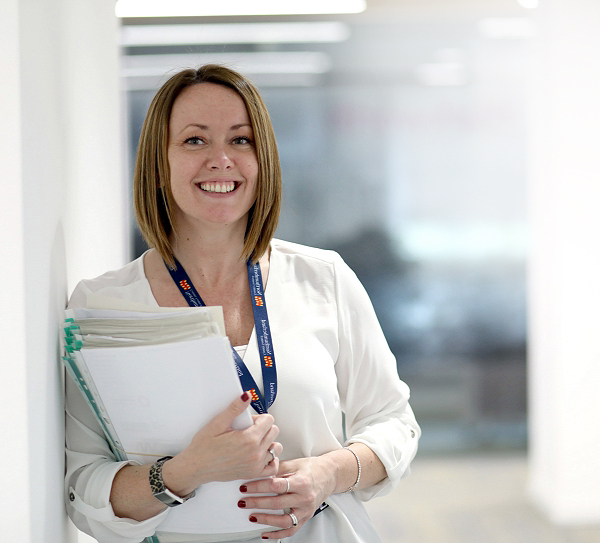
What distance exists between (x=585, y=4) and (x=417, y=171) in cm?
129

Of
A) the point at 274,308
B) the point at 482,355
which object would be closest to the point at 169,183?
the point at 274,308

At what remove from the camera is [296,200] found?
420 cm

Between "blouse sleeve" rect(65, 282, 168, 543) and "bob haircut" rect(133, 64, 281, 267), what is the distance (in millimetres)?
203

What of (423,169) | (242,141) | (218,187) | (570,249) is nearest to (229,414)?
(218,187)

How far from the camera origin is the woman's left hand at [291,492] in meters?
1.22

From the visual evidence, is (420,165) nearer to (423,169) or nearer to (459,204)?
(423,169)

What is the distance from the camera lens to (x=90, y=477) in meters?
1.26

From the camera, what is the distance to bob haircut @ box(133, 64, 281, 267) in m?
1.40

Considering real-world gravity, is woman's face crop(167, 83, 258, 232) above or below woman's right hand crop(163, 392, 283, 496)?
above

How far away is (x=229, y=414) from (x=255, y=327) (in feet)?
0.82

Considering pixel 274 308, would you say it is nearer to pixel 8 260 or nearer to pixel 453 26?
pixel 8 260

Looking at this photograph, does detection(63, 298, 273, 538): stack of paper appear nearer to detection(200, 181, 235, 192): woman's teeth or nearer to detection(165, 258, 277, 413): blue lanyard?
detection(165, 258, 277, 413): blue lanyard

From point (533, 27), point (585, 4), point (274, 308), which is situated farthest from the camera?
point (533, 27)

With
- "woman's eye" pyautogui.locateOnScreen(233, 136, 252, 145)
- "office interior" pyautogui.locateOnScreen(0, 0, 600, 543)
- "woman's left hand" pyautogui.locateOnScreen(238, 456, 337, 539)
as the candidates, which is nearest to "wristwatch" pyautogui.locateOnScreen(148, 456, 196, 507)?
"woman's left hand" pyautogui.locateOnScreen(238, 456, 337, 539)
